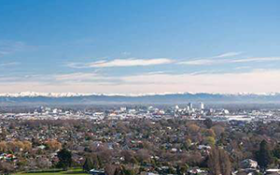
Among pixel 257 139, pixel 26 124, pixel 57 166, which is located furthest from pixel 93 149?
pixel 26 124

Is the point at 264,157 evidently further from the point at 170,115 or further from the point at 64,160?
the point at 170,115

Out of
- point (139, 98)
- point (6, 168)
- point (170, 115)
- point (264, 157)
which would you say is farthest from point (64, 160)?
point (139, 98)

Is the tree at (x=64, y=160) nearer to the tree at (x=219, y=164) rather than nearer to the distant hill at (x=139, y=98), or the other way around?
the tree at (x=219, y=164)

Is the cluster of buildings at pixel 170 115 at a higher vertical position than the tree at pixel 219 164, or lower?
higher

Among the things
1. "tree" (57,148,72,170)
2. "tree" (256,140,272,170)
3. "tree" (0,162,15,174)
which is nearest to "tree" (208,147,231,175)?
"tree" (256,140,272,170)

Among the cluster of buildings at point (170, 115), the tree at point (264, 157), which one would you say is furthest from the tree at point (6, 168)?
the cluster of buildings at point (170, 115)

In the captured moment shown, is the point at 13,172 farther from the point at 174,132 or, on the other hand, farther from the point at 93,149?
the point at 174,132

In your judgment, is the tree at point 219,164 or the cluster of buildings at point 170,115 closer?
the tree at point 219,164

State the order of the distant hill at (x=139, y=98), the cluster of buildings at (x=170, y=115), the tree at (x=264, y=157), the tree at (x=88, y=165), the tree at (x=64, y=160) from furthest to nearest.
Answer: the distant hill at (x=139, y=98) → the cluster of buildings at (x=170, y=115) → the tree at (x=64, y=160) → the tree at (x=264, y=157) → the tree at (x=88, y=165)
